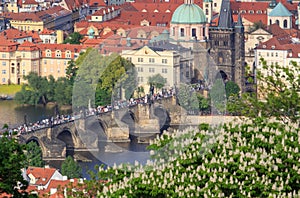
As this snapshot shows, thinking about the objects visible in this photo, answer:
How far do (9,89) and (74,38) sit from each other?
522 cm

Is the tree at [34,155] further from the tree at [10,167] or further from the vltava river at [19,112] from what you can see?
the tree at [10,167]

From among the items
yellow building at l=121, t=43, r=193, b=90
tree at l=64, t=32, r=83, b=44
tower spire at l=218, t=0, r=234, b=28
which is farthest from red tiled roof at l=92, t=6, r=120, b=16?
yellow building at l=121, t=43, r=193, b=90

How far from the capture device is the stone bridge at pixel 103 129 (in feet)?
135

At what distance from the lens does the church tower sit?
172ft

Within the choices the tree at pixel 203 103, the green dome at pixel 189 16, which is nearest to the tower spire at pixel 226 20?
the green dome at pixel 189 16

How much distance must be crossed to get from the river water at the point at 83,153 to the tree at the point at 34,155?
20.5 inches

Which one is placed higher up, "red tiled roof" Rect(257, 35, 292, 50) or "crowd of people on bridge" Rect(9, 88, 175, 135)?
"red tiled roof" Rect(257, 35, 292, 50)

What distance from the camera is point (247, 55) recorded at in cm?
5572

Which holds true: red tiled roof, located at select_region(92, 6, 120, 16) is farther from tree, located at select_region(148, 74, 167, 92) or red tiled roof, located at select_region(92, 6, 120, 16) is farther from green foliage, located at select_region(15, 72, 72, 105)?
tree, located at select_region(148, 74, 167, 92)

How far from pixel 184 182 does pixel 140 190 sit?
547 mm

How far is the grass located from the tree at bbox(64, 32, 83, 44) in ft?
14.5

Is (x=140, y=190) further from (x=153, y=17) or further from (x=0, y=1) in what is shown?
(x=0, y=1)

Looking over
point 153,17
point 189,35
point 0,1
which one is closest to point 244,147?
point 189,35

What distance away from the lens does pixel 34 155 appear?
3841 centimetres
